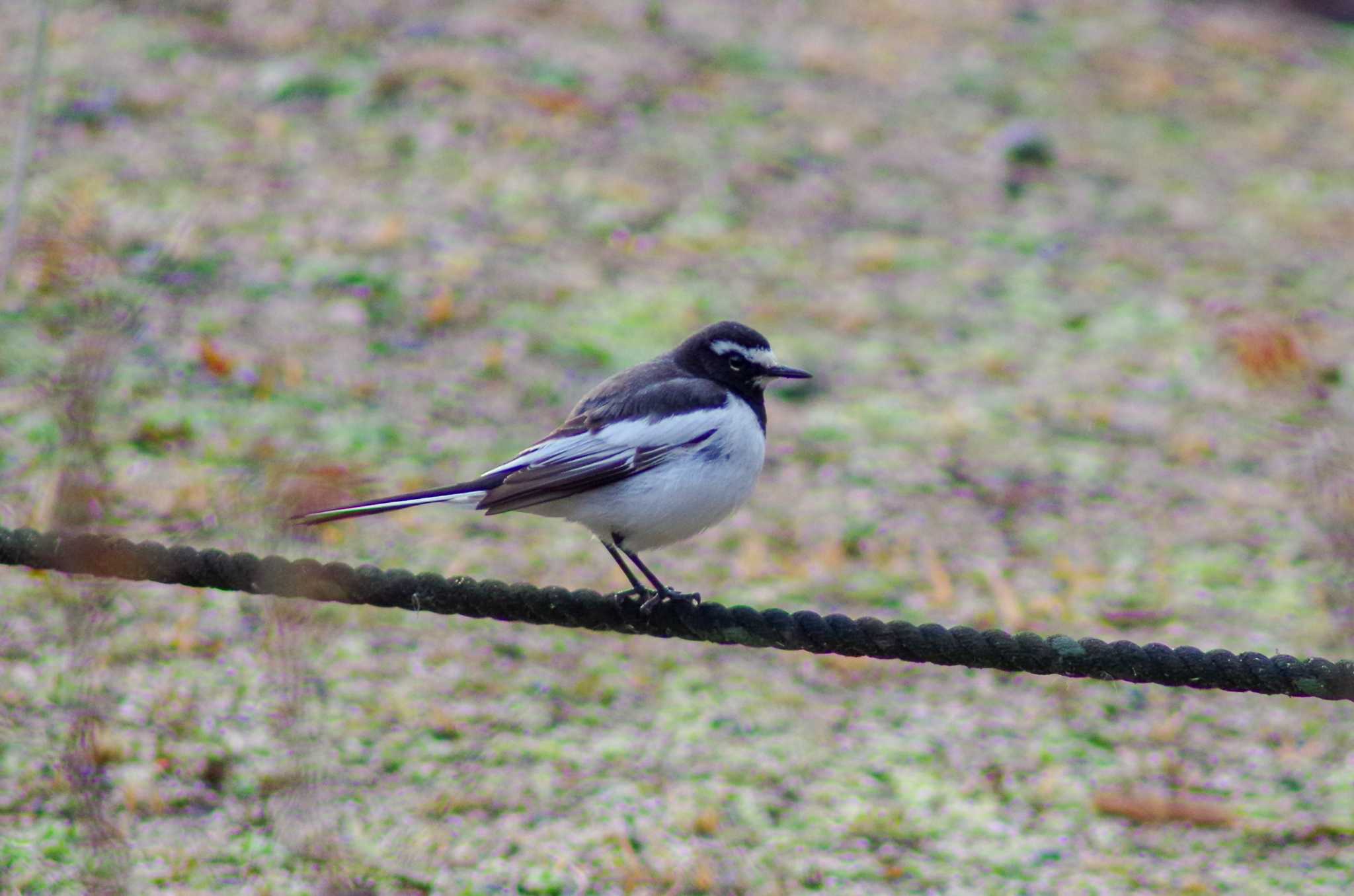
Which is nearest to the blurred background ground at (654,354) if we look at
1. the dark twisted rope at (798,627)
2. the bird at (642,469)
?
the dark twisted rope at (798,627)

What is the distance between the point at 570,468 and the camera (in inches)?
148

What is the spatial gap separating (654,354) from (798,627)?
4.04m

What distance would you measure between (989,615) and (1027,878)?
4.92 feet

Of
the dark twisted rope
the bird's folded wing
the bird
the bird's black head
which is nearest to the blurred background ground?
the dark twisted rope

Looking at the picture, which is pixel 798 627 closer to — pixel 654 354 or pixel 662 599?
pixel 662 599

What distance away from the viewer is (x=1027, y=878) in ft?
13.8

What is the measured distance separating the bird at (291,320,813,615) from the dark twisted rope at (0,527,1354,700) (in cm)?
48

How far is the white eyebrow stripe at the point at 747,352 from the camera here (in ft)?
13.8

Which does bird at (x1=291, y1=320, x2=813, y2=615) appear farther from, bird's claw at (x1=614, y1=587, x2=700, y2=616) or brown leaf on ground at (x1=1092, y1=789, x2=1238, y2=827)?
brown leaf on ground at (x1=1092, y1=789, x2=1238, y2=827)

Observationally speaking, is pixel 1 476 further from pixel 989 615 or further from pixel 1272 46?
pixel 1272 46

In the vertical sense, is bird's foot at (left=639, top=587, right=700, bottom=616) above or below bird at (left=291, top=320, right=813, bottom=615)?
below

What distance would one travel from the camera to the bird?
12.1ft

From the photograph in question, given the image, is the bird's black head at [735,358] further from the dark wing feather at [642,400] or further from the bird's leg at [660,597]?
the bird's leg at [660,597]

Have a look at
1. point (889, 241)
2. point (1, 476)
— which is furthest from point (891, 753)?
point (889, 241)
